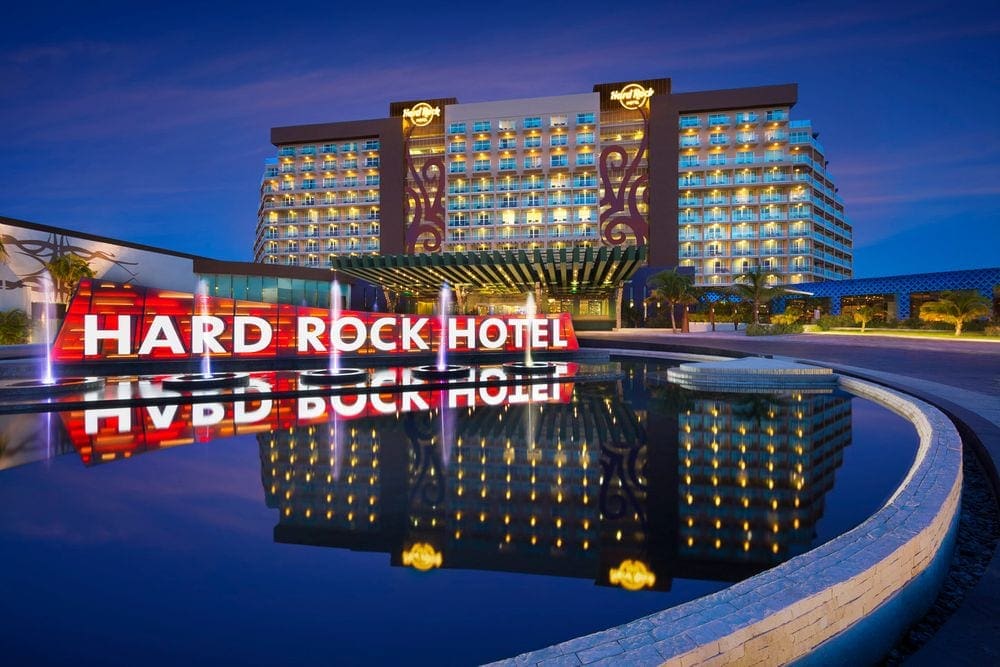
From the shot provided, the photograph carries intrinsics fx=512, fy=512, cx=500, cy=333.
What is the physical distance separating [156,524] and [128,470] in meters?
2.77

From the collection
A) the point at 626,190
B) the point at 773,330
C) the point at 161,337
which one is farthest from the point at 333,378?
the point at 626,190

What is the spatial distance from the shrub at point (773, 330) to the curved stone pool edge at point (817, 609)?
4170 centimetres

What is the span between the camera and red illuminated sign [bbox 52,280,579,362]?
2005 centimetres

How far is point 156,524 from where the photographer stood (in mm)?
5867

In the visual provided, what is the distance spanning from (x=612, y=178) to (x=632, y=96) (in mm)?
13332

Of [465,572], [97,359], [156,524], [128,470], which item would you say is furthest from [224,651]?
[97,359]

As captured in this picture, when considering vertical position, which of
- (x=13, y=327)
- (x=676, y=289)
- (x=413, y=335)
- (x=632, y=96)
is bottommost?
(x=413, y=335)

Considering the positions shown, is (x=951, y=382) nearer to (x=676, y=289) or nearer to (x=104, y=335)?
(x=104, y=335)

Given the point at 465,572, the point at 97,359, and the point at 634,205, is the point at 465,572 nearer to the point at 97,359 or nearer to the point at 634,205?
the point at 97,359

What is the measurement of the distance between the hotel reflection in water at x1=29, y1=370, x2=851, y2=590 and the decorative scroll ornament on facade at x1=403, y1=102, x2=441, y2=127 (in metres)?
82.3

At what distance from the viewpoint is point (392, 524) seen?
19.1 feet

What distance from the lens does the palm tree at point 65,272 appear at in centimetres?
3534

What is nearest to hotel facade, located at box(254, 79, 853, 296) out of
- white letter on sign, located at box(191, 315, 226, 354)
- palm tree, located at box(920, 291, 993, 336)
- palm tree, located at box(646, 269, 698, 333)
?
palm tree, located at box(646, 269, 698, 333)

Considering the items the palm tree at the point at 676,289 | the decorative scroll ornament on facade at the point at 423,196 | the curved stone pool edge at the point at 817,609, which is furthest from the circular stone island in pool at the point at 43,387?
the decorative scroll ornament on facade at the point at 423,196
